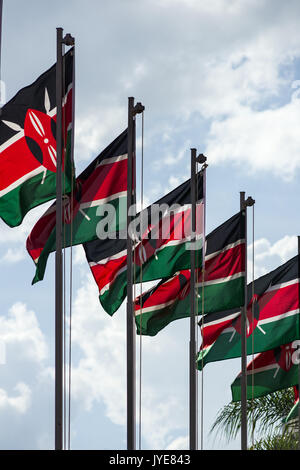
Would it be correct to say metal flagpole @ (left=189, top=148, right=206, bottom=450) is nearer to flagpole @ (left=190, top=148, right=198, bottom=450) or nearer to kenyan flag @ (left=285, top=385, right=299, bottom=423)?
flagpole @ (left=190, top=148, right=198, bottom=450)

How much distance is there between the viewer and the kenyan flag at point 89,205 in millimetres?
15719

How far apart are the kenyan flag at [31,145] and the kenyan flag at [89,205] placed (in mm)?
649

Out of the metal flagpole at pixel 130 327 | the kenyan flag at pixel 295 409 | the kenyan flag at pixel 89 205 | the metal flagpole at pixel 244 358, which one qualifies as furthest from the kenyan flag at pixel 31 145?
the kenyan flag at pixel 295 409

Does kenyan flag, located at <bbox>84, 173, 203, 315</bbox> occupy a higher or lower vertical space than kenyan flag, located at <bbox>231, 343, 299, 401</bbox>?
higher

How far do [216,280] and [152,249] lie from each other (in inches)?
114

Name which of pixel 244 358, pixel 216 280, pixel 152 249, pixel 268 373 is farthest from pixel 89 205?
pixel 268 373

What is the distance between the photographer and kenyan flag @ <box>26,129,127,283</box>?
15.7 m

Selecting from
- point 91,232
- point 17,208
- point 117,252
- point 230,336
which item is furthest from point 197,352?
point 17,208

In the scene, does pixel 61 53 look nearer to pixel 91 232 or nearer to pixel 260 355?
pixel 91 232

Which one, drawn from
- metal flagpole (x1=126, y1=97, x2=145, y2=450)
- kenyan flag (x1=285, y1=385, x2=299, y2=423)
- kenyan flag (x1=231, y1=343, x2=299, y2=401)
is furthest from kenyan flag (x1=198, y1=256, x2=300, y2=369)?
metal flagpole (x1=126, y1=97, x2=145, y2=450)

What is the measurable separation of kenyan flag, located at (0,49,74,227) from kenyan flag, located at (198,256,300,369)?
856 cm

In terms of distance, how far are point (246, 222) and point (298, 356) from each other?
4.11 meters

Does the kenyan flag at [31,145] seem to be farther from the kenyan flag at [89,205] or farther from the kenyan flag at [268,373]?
the kenyan flag at [268,373]

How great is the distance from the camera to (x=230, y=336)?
75.4 ft
